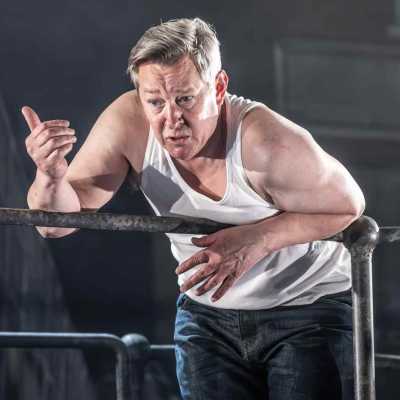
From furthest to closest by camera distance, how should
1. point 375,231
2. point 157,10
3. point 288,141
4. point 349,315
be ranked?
point 157,10
point 349,315
point 288,141
point 375,231

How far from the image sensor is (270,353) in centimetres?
182

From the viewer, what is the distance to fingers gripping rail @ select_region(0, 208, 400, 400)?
138 cm

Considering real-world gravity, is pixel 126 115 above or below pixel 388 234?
above

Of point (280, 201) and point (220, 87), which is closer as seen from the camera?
point (280, 201)

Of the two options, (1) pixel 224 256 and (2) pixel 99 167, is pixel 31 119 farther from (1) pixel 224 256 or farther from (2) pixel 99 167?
(1) pixel 224 256

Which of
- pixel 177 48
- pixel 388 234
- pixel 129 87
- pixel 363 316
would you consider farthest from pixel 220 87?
pixel 129 87

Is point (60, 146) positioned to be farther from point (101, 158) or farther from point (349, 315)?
point (349, 315)

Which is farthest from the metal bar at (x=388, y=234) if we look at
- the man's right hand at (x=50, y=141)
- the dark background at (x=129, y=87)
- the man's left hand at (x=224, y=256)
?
the dark background at (x=129, y=87)

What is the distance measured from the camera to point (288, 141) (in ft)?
5.62

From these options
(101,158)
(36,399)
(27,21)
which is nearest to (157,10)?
(27,21)

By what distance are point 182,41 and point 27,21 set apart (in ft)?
17.4

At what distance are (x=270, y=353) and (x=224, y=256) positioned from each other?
36 cm

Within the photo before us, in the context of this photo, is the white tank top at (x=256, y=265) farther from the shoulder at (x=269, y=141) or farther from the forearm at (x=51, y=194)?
the forearm at (x=51, y=194)

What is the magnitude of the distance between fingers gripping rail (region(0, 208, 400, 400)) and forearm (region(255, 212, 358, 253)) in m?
0.09
